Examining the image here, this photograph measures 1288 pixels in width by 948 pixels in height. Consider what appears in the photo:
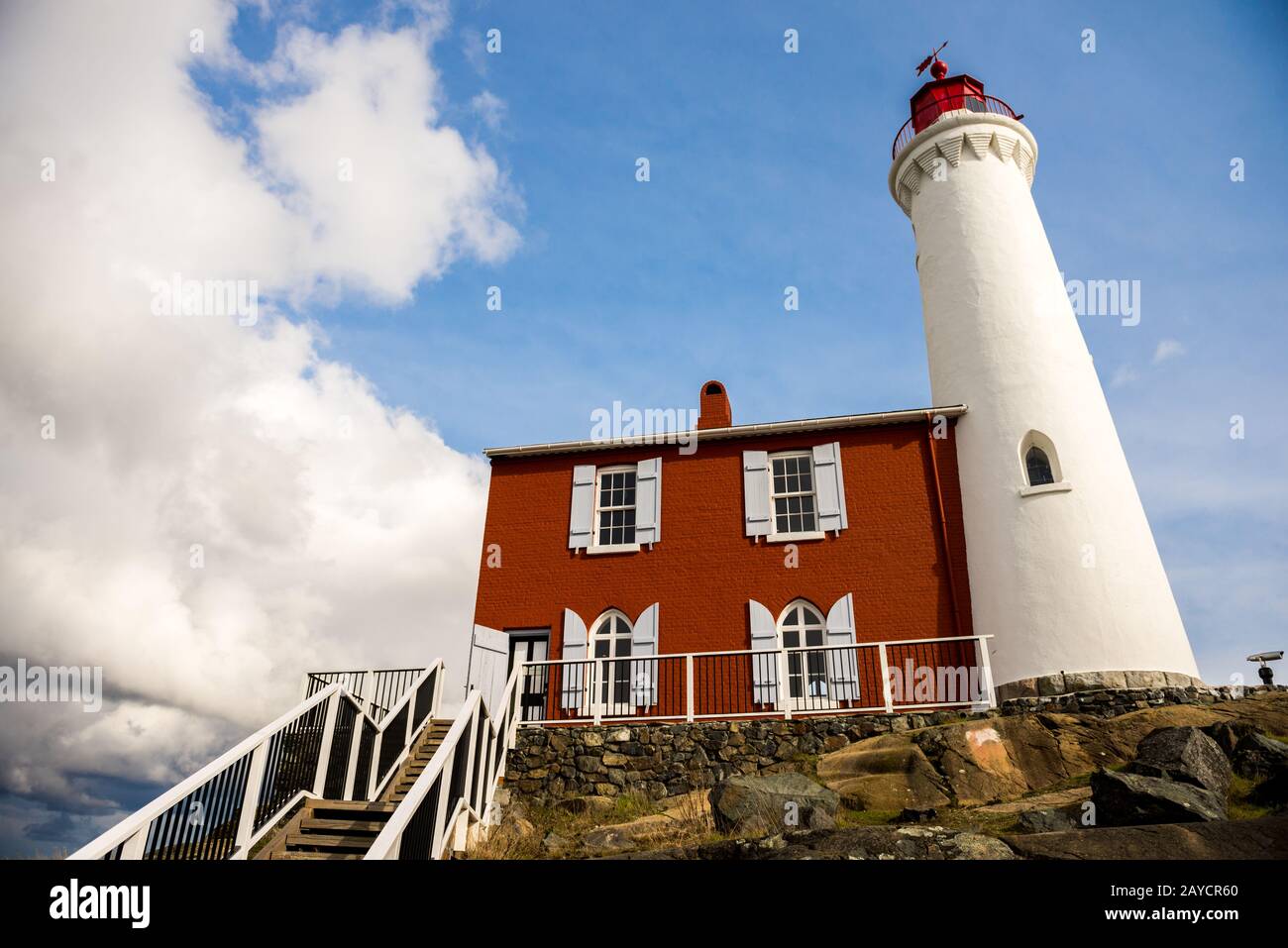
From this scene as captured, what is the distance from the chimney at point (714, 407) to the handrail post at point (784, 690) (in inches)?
218

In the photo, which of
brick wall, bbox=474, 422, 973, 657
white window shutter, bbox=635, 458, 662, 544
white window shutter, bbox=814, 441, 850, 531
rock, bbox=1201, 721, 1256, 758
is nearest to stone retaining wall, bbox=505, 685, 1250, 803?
brick wall, bbox=474, 422, 973, 657

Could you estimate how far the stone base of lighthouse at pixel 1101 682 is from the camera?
1320 cm

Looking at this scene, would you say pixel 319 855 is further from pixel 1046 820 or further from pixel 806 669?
pixel 806 669

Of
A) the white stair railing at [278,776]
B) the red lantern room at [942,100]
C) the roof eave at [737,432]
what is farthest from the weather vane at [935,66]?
the white stair railing at [278,776]

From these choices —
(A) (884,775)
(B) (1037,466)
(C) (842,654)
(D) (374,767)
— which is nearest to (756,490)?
(C) (842,654)

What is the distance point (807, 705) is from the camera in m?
14.5

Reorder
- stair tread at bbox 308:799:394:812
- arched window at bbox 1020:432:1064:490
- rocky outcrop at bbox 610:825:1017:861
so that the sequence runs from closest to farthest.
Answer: rocky outcrop at bbox 610:825:1017:861, stair tread at bbox 308:799:394:812, arched window at bbox 1020:432:1064:490

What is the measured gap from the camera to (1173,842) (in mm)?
6281

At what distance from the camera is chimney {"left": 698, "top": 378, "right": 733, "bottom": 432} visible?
711 inches

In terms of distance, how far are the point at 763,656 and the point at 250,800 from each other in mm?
9340

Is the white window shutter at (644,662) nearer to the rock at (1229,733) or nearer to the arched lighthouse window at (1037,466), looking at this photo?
the arched lighthouse window at (1037,466)

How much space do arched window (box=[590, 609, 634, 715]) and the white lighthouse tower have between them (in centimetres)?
643

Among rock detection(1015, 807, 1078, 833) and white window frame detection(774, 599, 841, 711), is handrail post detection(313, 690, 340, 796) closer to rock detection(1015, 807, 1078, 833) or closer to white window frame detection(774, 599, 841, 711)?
white window frame detection(774, 599, 841, 711)

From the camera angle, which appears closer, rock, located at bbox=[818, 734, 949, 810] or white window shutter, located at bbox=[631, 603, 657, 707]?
rock, located at bbox=[818, 734, 949, 810]
